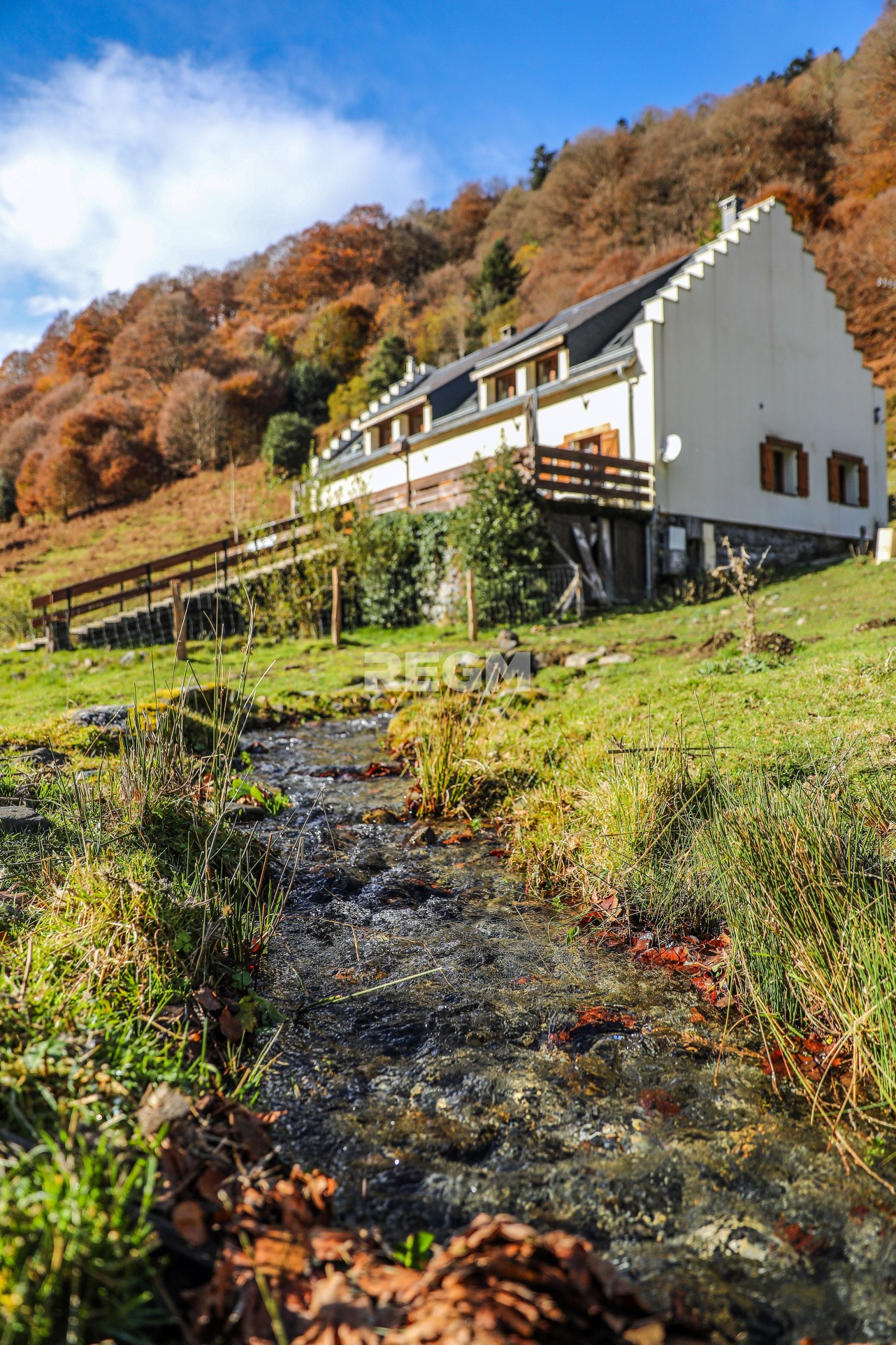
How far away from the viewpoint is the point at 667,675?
8.97m

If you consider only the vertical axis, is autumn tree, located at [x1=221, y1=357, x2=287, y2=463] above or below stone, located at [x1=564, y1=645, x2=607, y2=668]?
above

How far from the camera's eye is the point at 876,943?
279cm

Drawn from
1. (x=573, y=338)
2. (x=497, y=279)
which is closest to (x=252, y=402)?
(x=497, y=279)

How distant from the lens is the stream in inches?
80.8

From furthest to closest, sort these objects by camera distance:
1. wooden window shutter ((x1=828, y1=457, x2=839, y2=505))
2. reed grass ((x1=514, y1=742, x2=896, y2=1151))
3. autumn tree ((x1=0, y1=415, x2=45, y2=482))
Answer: autumn tree ((x1=0, y1=415, x2=45, y2=482)) < wooden window shutter ((x1=828, y1=457, x2=839, y2=505)) < reed grass ((x1=514, y1=742, x2=896, y2=1151))

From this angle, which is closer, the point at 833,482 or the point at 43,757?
the point at 43,757

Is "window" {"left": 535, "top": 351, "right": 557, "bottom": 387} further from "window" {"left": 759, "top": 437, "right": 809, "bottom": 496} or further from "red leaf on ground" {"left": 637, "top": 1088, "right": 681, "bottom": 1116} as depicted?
"red leaf on ground" {"left": 637, "top": 1088, "right": 681, "bottom": 1116}

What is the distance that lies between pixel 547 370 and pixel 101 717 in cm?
1724

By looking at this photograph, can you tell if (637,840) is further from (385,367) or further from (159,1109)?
(385,367)

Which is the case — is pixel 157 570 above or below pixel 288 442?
below

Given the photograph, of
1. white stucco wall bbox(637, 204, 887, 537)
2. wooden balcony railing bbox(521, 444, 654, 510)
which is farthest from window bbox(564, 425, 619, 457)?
white stucco wall bbox(637, 204, 887, 537)

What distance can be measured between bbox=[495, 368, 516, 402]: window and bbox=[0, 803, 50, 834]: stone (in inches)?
790

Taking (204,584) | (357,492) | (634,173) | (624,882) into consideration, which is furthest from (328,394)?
(624,882)

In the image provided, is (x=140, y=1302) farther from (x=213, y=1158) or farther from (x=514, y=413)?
(x=514, y=413)
